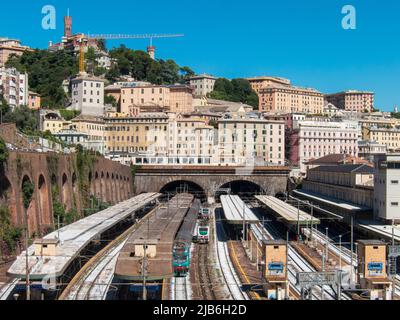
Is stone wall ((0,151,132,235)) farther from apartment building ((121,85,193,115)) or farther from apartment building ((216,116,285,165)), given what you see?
apartment building ((121,85,193,115))

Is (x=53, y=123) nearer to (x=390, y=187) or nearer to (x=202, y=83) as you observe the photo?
(x=202, y=83)

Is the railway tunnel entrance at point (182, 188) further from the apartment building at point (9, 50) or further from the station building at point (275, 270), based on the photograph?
the apartment building at point (9, 50)

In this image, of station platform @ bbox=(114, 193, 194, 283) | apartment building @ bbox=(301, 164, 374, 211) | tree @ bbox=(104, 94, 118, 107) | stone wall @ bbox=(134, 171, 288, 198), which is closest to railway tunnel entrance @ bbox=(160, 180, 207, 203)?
stone wall @ bbox=(134, 171, 288, 198)

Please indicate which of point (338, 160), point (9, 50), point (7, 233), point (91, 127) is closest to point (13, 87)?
point (91, 127)

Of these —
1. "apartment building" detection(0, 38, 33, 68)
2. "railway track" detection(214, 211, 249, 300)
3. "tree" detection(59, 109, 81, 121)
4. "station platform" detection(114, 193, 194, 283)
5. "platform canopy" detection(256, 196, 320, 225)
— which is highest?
"apartment building" detection(0, 38, 33, 68)
